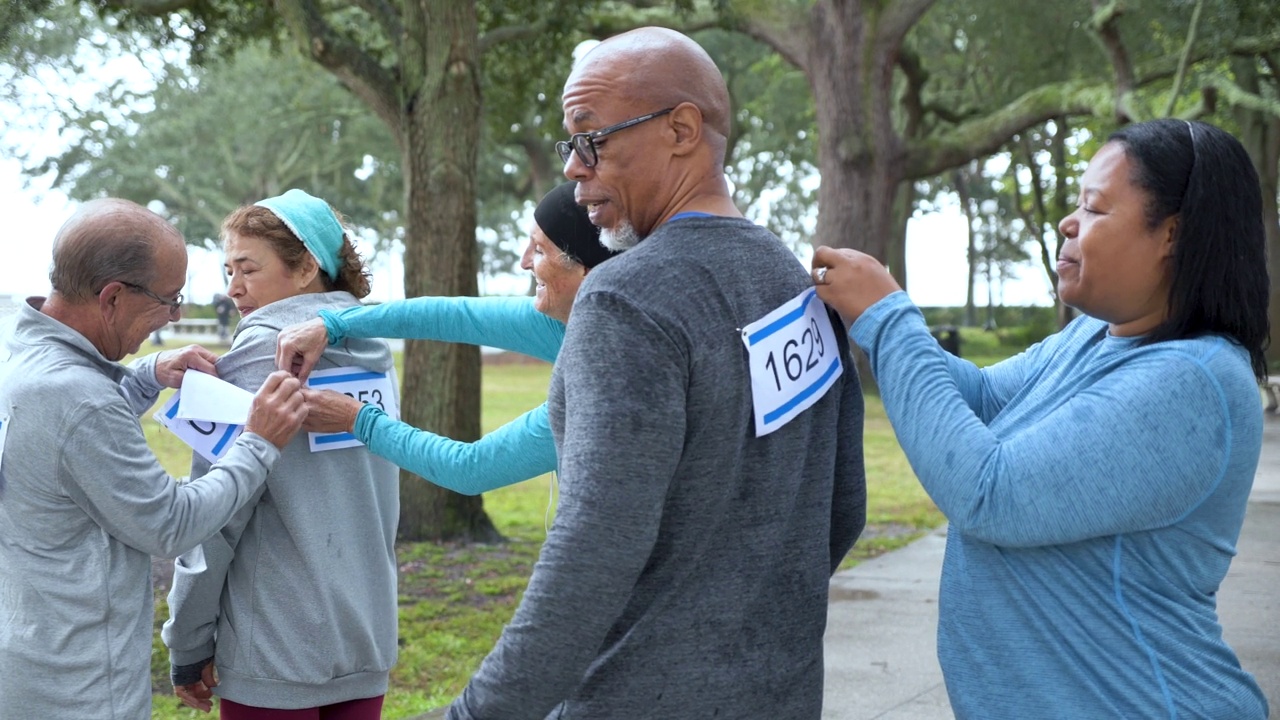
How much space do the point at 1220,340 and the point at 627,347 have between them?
90 cm

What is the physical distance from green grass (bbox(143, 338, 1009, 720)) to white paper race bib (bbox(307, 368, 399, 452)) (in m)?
0.45

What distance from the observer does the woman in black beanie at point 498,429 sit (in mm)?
2623

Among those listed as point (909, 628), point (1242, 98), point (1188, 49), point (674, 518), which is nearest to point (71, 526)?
point (674, 518)

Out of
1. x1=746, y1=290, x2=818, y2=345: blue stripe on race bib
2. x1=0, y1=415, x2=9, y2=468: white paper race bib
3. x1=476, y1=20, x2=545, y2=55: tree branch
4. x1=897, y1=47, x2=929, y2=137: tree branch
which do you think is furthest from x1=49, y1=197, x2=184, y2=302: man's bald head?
x1=897, y1=47, x2=929, y2=137: tree branch

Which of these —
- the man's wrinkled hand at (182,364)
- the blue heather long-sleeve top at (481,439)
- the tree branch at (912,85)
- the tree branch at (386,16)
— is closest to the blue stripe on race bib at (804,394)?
the blue heather long-sleeve top at (481,439)

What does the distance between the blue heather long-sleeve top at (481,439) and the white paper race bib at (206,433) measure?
0.29 m

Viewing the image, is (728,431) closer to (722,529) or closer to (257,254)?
(722,529)

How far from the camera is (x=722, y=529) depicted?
Answer: 1818 mm

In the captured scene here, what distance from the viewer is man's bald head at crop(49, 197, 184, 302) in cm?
246

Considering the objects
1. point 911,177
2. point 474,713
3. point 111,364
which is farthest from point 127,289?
point 911,177

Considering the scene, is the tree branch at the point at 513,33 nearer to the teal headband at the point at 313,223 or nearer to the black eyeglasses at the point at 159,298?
the teal headband at the point at 313,223

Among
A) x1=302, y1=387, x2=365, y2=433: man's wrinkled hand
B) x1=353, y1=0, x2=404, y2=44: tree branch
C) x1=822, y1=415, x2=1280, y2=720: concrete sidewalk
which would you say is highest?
x1=353, y1=0, x2=404, y2=44: tree branch

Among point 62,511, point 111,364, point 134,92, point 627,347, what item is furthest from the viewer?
point 134,92

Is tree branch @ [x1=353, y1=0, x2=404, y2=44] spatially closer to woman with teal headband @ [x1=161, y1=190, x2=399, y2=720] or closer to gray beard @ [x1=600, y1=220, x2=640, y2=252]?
woman with teal headband @ [x1=161, y1=190, x2=399, y2=720]
